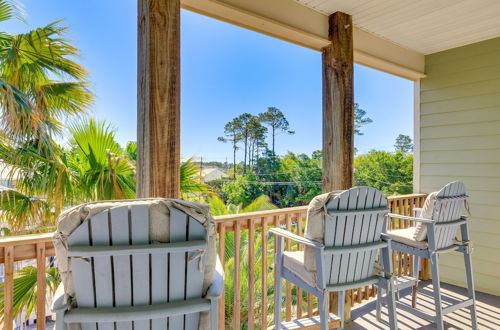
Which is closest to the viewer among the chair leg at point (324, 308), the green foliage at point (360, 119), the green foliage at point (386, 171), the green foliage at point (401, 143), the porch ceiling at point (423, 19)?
the chair leg at point (324, 308)

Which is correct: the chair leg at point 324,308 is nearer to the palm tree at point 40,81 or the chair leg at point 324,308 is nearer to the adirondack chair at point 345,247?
the adirondack chair at point 345,247

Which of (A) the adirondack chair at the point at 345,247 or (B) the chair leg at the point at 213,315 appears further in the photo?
(A) the adirondack chair at the point at 345,247

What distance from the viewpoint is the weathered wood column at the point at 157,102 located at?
64.1 inches

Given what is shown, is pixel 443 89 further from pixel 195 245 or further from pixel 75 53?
pixel 75 53

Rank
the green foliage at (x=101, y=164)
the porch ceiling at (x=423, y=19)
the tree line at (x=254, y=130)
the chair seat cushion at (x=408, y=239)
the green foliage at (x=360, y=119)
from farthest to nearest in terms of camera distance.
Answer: the tree line at (x=254, y=130) < the green foliage at (x=360, y=119) < the green foliage at (x=101, y=164) < the porch ceiling at (x=423, y=19) < the chair seat cushion at (x=408, y=239)

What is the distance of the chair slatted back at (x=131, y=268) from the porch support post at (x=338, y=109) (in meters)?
1.76

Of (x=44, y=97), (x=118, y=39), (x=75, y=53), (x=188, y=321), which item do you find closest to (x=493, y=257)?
(x=188, y=321)

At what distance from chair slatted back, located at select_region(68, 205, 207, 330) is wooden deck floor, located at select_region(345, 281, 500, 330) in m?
2.06

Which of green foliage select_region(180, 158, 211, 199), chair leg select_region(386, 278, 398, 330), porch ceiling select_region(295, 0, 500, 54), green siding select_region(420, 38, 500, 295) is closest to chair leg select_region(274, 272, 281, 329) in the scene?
chair leg select_region(386, 278, 398, 330)

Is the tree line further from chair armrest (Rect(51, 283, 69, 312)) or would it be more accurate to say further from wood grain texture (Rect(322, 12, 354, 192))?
chair armrest (Rect(51, 283, 69, 312))

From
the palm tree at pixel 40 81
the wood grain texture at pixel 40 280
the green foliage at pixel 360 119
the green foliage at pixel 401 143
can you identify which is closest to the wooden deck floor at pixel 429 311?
the wood grain texture at pixel 40 280

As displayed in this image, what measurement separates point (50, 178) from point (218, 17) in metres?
2.68

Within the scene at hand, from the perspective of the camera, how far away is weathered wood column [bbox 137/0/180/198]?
64.1 inches

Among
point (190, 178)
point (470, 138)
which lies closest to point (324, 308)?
point (190, 178)
